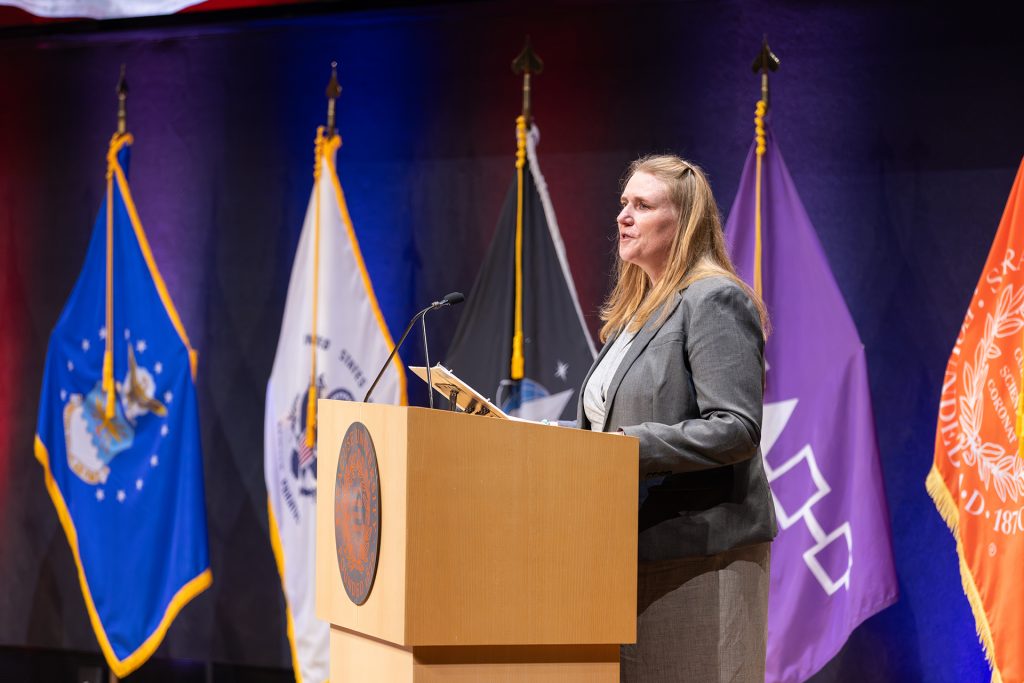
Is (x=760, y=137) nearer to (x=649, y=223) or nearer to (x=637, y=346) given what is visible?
(x=649, y=223)

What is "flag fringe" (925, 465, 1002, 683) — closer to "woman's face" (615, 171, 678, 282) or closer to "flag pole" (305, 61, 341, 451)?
"woman's face" (615, 171, 678, 282)

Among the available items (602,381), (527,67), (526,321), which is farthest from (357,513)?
(527,67)

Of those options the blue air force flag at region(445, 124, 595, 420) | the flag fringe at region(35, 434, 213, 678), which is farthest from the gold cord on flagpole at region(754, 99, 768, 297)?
the flag fringe at region(35, 434, 213, 678)

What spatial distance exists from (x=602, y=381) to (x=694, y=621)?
1.53 feet

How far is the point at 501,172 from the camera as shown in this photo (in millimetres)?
4516

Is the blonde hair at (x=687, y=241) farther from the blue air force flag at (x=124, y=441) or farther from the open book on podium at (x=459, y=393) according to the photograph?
the blue air force flag at (x=124, y=441)

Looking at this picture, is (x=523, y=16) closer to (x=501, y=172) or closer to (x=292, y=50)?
(x=501, y=172)

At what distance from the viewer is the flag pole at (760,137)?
3.73m

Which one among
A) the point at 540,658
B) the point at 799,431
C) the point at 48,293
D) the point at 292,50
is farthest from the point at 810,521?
the point at 48,293

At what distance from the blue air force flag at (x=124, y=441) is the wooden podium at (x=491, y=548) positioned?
8.42ft

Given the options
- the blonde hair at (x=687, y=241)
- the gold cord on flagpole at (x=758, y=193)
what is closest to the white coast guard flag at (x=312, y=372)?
the gold cord on flagpole at (x=758, y=193)

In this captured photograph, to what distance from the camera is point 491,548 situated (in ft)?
5.68

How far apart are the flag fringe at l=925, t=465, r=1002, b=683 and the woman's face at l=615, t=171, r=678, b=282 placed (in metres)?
1.77

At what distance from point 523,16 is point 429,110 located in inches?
20.6
